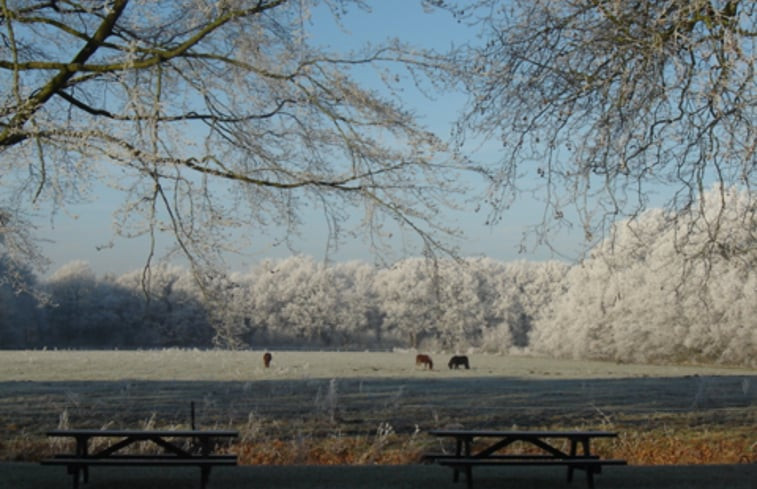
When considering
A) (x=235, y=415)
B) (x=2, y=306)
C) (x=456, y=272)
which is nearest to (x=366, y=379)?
(x=235, y=415)

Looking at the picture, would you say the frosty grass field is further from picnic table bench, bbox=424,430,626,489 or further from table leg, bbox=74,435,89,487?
table leg, bbox=74,435,89,487

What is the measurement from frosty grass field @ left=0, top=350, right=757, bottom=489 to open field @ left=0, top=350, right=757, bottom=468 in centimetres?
Answer: 4

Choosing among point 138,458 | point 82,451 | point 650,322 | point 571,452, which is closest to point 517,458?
point 571,452

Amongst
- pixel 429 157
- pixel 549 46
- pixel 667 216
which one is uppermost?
pixel 549 46

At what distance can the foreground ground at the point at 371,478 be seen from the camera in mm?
8367

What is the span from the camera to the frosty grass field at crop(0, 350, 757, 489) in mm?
12430

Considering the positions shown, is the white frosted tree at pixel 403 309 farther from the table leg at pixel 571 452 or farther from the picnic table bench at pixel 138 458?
the picnic table bench at pixel 138 458

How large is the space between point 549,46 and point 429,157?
1.77m

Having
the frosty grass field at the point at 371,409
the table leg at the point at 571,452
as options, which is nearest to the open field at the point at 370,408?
the frosty grass field at the point at 371,409

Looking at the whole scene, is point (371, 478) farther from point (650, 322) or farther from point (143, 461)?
point (650, 322)

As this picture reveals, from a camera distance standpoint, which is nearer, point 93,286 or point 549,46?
point 549,46

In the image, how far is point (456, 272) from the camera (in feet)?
33.6

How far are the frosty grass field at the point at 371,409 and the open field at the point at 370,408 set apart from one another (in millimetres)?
41

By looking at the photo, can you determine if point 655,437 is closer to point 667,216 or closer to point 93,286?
point 667,216
